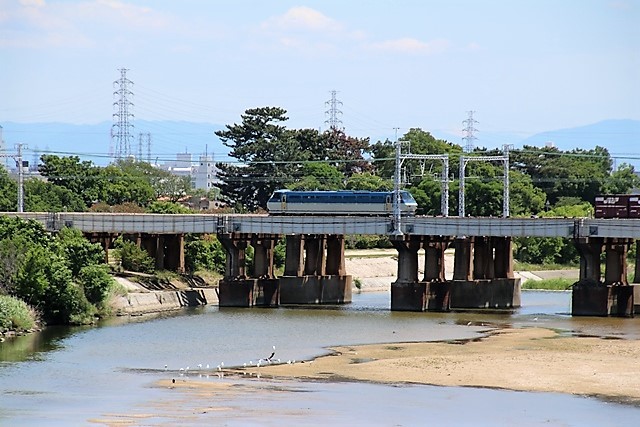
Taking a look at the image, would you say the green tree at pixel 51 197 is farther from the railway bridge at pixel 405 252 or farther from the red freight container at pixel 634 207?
the red freight container at pixel 634 207

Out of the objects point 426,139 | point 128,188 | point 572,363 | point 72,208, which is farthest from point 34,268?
point 426,139

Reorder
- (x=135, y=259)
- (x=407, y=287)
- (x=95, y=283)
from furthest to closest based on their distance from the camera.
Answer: (x=135, y=259), (x=407, y=287), (x=95, y=283)

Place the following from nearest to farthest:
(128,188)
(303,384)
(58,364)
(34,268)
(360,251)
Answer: (303,384), (58,364), (34,268), (360,251), (128,188)

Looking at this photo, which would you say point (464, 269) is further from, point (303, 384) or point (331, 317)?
point (303, 384)

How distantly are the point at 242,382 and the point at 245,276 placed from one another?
42157 millimetres

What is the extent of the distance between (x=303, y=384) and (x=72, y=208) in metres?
91.7

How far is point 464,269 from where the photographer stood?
344 ft

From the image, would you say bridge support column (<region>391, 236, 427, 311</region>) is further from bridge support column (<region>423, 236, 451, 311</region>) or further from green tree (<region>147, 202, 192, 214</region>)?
green tree (<region>147, 202, 192, 214</region>)

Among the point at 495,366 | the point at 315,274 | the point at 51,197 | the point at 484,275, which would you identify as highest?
the point at 51,197

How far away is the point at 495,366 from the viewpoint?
6881cm

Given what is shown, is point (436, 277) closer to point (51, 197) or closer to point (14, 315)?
point (14, 315)

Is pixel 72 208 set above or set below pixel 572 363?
above

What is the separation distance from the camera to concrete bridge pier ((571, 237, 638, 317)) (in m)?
95.4

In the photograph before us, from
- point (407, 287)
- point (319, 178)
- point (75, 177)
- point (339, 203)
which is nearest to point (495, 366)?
point (407, 287)
